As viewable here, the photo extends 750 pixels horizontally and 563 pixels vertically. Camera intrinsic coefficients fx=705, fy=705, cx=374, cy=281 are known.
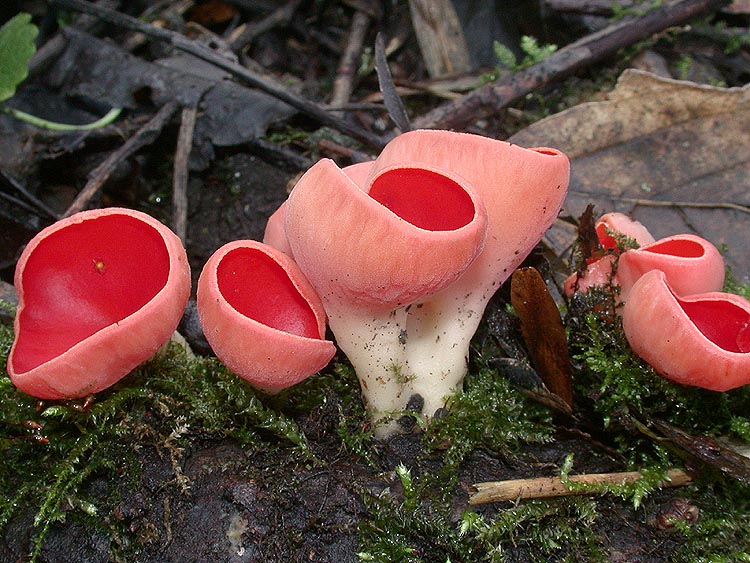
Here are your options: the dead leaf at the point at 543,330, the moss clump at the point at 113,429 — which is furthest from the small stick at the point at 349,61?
the moss clump at the point at 113,429

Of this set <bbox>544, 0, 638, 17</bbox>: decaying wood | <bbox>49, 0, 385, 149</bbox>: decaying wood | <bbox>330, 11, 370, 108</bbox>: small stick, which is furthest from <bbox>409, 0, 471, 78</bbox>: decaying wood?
<bbox>49, 0, 385, 149</bbox>: decaying wood

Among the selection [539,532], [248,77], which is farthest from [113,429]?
[248,77]

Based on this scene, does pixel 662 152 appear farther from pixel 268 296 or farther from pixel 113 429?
pixel 113 429

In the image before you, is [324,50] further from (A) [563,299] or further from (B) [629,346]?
(B) [629,346]

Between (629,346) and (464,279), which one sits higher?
(464,279)

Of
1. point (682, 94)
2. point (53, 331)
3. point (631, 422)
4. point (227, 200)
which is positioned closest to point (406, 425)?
point (631, 422)

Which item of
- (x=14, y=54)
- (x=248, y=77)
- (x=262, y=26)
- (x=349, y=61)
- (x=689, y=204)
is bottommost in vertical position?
(x=689, y=204)

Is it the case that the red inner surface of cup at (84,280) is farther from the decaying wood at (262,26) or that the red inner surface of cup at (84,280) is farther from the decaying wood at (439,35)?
the decaying wood at (439,35)

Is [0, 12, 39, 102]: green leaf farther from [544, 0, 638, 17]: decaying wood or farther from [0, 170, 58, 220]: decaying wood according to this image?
[544, 0, 638, 17]: decaying wood
